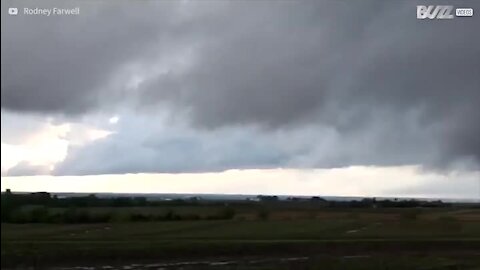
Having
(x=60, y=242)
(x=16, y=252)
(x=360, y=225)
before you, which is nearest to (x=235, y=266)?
(x=16, y=252)

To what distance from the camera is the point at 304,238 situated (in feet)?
132

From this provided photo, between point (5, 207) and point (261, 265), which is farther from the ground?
point (5, 207)

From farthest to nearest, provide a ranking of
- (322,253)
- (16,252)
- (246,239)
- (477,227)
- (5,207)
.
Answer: (477,227) < (246,239) < (322,253) < (16,252) < (5,207)

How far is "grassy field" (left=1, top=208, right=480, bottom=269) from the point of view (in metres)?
28.1

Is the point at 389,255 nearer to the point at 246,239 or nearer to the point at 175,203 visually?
the point at 246,239

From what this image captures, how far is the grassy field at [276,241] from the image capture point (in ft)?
92.3

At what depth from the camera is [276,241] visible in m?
38.1

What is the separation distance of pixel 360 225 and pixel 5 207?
32625mm

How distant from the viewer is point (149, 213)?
40656 mm

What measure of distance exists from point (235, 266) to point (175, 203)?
1349 cm

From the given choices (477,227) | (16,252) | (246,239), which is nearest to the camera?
(16,252)

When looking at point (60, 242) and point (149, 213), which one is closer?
point (60, 242)

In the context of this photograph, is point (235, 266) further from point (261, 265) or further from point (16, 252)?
point (16, 252)

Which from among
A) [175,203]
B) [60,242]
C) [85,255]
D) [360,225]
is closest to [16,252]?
[85,255]
